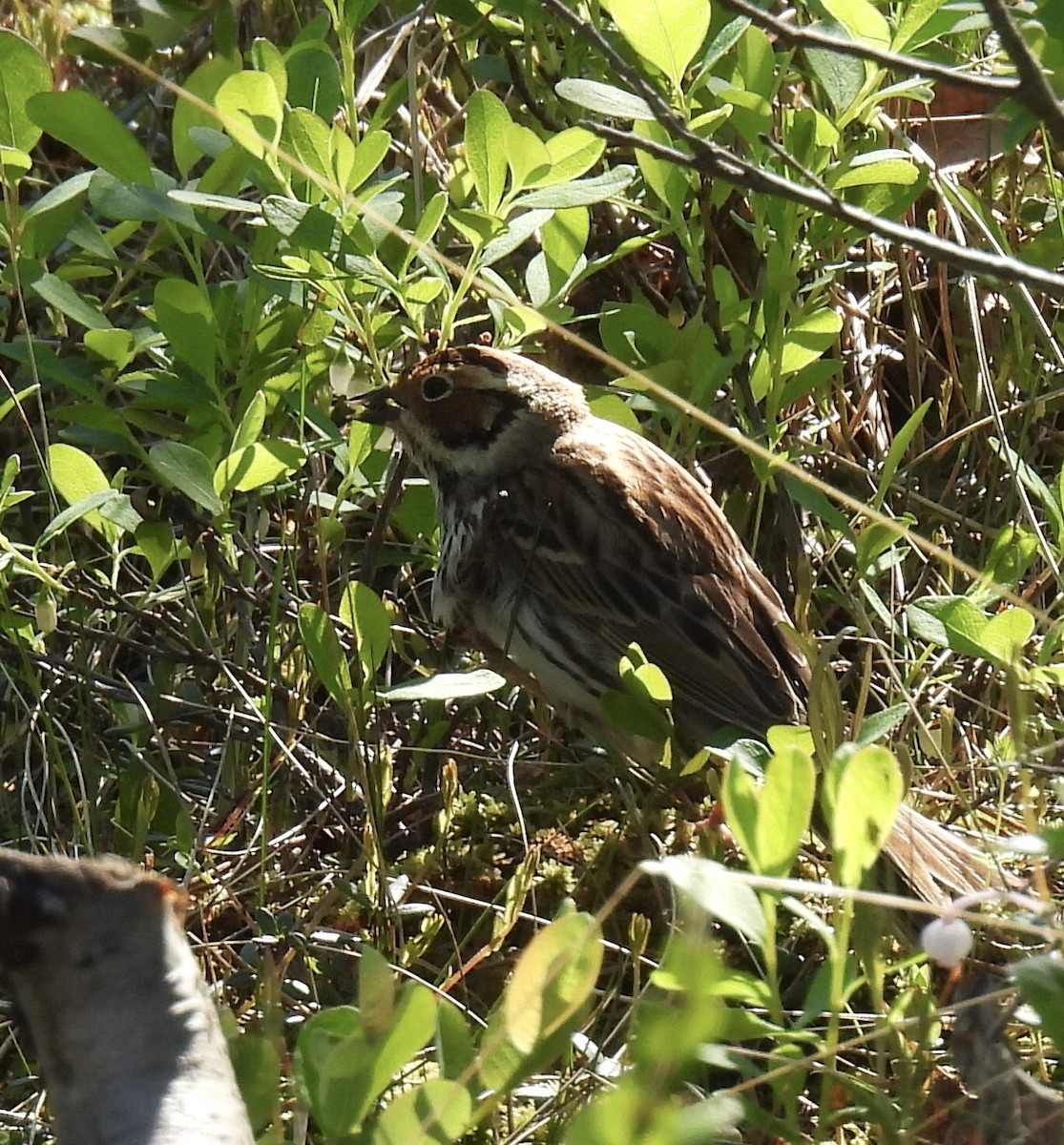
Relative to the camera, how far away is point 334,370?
9.04 feet

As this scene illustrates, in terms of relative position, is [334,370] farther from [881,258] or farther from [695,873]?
[695,873]

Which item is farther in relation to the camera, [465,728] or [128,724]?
[465,728]

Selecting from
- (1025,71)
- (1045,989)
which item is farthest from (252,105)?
(1045,989)

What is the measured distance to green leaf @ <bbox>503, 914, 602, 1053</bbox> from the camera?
3.92ft

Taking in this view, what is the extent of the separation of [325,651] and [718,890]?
112 centimetres

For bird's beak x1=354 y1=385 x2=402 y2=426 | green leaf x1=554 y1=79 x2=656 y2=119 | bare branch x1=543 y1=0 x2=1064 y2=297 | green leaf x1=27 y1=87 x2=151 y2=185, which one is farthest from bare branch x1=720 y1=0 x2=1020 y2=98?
bird's beak x1=354 y1=385 x2=402 y2=426

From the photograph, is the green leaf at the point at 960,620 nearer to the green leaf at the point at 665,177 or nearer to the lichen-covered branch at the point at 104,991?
the green leaf at the point at 665,177

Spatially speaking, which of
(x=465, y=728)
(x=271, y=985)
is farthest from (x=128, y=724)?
(x=271, y=985)

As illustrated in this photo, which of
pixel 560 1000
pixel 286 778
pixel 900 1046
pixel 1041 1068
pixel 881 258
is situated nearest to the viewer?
pixel 560 1000

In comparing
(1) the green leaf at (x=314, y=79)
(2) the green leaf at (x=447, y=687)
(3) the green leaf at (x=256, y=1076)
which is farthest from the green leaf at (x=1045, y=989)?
(1) the green leaf at (x=314, y=79)

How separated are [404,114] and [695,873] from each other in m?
2.46

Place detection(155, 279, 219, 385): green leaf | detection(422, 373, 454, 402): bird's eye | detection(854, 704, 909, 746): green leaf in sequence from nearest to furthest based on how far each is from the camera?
detection(854, 704, 909, 746): green leaf → detection(155, 279, 219, 385): green leaf → detection(422, 373, 454, 402): bird's eye

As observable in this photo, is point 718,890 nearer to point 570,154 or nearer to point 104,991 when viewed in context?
point 104,991

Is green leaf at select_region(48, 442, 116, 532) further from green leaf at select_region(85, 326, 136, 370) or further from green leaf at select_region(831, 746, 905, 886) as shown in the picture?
green leaf at select_region(831, 746, 905, 886)
